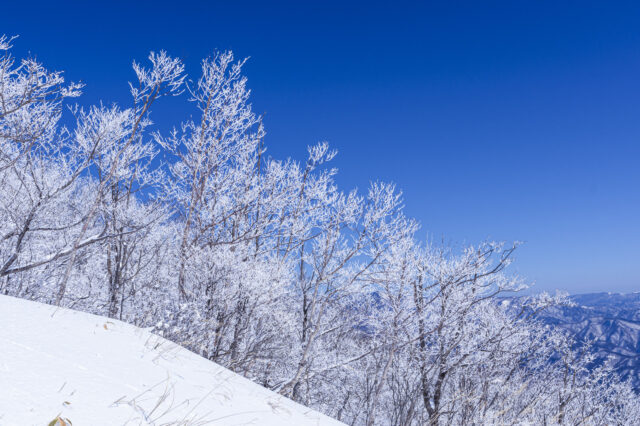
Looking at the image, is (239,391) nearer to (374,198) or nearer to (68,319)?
(68,319)

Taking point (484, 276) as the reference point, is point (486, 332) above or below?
below

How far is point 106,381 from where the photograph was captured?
5.56ft

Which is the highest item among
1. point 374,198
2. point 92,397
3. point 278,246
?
point 374,198

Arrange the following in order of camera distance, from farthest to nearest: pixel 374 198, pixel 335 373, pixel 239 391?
pixel 335 373
pixel 374 198
pixel 239 391

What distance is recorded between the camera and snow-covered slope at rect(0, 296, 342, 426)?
135 cm

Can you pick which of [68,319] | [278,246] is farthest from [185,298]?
[68,319]

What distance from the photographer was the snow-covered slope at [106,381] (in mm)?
1347

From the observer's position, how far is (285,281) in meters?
10.8

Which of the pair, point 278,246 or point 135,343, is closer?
point 135,343

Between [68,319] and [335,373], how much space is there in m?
14.4

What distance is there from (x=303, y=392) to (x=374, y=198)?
8.57 m

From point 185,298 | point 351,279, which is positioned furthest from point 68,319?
point 351,279

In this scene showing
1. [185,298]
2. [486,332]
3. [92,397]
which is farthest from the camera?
[486,332]

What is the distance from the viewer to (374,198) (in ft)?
37.1
